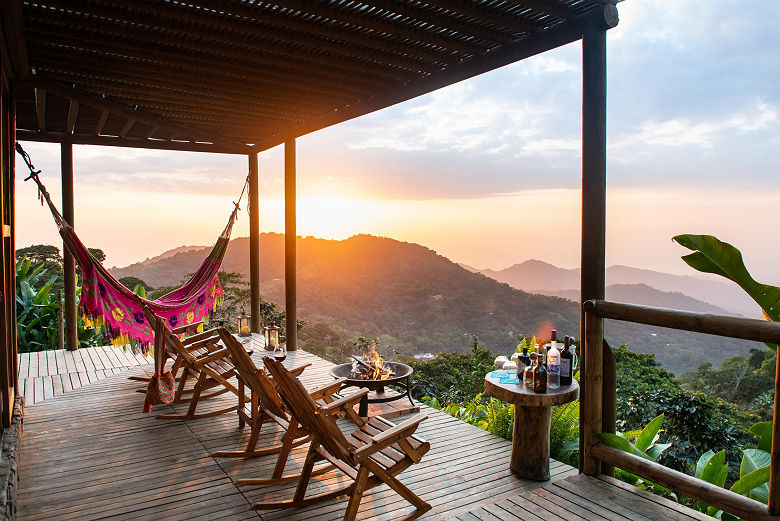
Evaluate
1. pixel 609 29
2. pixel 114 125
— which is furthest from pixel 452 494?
pixel 114 125

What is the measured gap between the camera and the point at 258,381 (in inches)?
118

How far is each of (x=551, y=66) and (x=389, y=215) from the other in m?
7.64

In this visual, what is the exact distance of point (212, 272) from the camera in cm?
598

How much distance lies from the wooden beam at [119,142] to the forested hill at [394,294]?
19.6ft

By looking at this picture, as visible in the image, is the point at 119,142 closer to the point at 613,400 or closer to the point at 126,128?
the point at 126,128

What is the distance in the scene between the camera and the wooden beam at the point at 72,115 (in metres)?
4.86

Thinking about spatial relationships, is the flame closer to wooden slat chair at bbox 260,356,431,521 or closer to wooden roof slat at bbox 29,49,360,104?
wooden slat chair at bbox 260,356,431,521

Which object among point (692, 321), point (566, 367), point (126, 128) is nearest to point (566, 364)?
point (566, 367)

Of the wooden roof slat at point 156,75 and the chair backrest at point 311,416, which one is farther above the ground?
the wooden roof slat at point 156,75

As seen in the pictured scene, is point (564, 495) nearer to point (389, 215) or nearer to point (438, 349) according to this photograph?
point (438, 349)

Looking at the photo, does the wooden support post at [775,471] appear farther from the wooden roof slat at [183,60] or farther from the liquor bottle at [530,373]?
the wooden roof slat at [183,60]

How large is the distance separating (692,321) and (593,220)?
73cm

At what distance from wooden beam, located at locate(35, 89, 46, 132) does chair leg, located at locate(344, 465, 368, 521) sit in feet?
13.9

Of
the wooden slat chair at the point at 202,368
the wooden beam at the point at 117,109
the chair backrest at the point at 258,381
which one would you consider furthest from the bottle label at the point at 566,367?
the wooden beam at the point at 117,109
